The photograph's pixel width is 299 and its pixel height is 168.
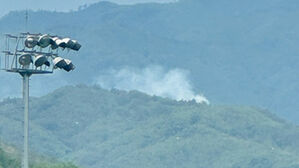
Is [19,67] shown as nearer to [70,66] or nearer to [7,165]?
[70,66]

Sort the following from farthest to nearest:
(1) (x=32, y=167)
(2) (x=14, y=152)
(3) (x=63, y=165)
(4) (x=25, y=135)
Answer: (2) (x=14, y=152) < (3) (x=63, y=165) < (1) (x=32, y=167) < (4) (x=25, y=135)

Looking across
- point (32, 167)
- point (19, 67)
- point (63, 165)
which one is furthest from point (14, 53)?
point (63, 165)

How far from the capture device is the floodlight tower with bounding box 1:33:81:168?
185 ft

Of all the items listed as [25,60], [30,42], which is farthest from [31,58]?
[30,42]

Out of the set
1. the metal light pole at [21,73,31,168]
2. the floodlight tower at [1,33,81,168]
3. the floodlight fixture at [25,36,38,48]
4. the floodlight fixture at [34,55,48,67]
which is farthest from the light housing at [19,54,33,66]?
the floodlight fixture at [25,36,38,48]

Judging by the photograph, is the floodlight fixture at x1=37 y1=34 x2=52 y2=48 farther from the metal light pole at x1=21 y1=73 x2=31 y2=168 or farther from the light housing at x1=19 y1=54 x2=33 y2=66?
the metal light pole at x1=21 y1=73 x2=31 y2=168

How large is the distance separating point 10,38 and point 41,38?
1047 millimetres

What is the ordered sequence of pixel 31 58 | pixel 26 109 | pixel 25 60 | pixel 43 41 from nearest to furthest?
pixel 26 109 → pixel 25 60 → pixel 31 58 → pixel 43 41

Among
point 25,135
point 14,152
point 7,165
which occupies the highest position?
point 25,135

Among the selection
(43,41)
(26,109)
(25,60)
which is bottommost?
(26,109)

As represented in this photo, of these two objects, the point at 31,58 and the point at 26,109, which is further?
the point at 31,58

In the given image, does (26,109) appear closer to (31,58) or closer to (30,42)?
(31,58)

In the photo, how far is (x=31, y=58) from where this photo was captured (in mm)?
56906

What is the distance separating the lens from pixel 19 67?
56.7 m
